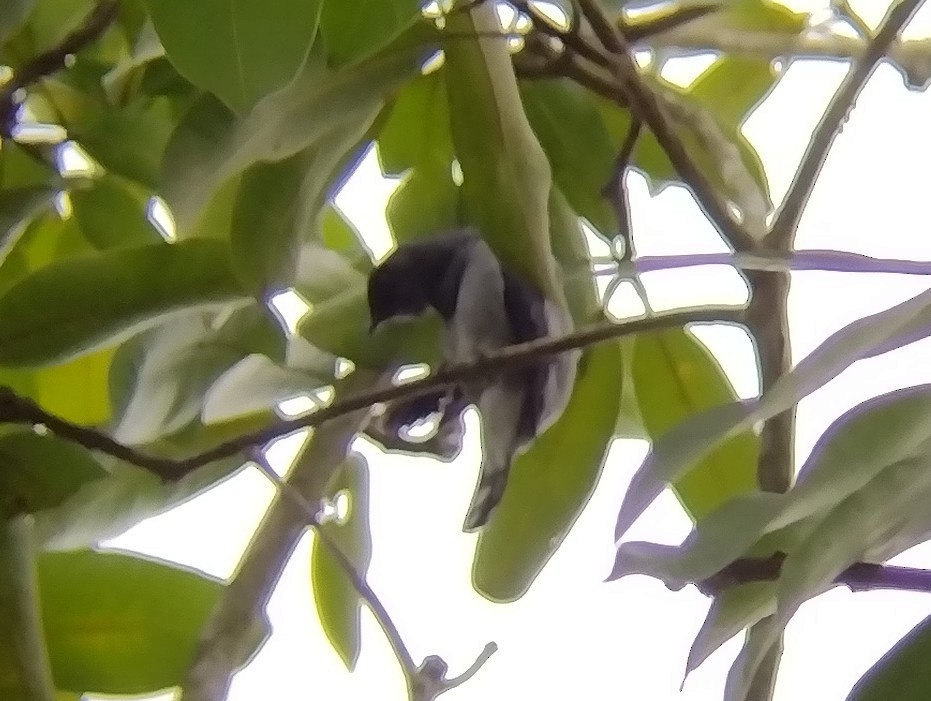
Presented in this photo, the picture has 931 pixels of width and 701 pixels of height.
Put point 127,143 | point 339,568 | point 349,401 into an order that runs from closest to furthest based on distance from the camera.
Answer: point 349,401 < point 127,143 < point 339,568

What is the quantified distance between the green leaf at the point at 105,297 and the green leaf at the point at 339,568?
209 millimetres

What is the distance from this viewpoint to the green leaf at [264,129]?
1.37 ft

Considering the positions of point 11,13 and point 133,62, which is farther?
point 133,62

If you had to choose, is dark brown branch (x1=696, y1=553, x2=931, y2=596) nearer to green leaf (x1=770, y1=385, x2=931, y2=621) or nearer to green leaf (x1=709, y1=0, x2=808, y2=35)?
green leaf (x1=770, y1=385, x2=931, y2=621)

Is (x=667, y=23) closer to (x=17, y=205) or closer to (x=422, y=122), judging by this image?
(x=422, y=122)

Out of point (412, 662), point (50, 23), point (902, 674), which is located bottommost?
point (902, 674)

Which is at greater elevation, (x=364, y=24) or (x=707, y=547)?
(x=364, y=24)

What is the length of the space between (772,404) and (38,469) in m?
0.32

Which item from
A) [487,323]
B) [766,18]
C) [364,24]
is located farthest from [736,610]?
[766,18]

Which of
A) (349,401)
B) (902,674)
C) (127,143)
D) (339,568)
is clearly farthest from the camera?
(339,568)

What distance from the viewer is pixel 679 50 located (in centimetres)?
64

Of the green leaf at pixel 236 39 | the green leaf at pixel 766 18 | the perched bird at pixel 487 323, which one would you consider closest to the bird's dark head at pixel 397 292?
the perched bird at pixel 487 323

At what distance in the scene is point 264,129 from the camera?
0.42 meters

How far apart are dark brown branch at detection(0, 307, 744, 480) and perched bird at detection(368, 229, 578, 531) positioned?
0.9 inches
